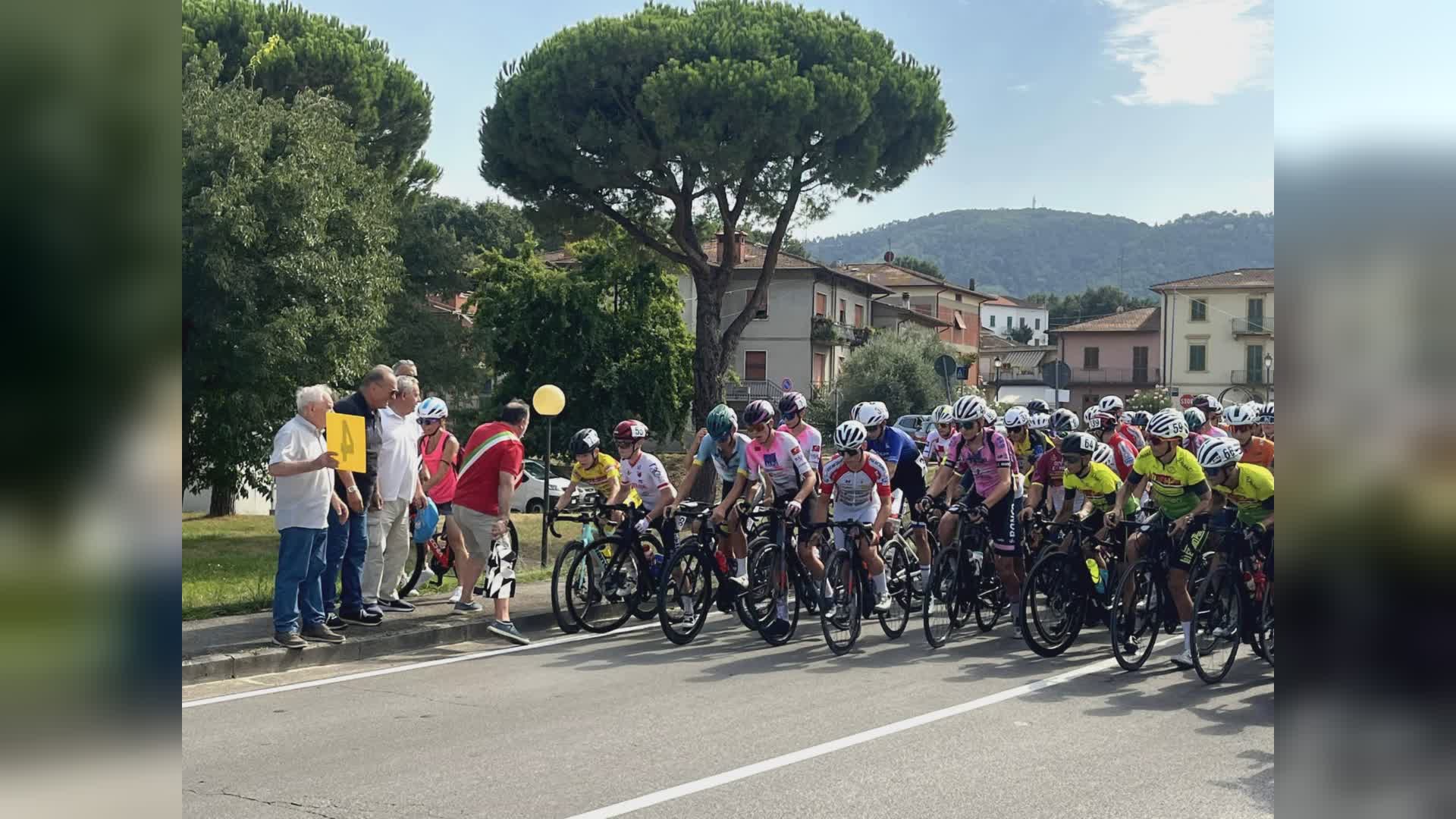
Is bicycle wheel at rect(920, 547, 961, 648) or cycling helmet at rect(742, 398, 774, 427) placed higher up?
cycling helmet at rect(742, 398, 774, 427)

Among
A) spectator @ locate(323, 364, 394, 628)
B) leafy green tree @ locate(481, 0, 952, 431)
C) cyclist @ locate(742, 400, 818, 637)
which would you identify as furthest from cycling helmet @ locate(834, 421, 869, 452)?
leafy green tree @ locate(481, 0, 952, 431)

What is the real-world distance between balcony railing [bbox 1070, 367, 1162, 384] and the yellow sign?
93153 mm

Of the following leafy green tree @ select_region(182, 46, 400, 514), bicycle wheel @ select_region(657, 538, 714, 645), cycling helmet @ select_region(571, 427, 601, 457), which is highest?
leafy green tree @ select_region(182, 46, 400, 514)

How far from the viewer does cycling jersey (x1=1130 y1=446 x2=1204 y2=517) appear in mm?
10109

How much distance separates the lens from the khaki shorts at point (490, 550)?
1120 cm

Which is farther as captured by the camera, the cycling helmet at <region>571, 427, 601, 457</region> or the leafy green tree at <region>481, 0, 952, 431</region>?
the leafy green tree at <region>481, 0, 952, 431</region>

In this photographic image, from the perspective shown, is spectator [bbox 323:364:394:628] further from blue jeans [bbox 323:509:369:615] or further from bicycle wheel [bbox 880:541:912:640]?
bicycle wheel [bbox 880:541:912:640]

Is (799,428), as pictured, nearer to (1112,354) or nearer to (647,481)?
(647,481)

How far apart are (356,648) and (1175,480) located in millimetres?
6388

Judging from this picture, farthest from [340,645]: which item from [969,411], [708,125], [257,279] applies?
[708,125]

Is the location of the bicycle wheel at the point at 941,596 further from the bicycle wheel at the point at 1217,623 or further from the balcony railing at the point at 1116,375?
the balcony railing at the point at 1116,375
